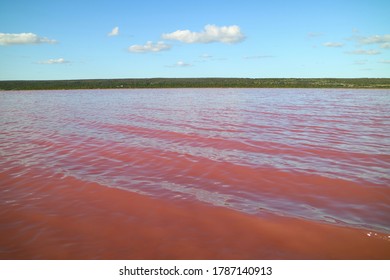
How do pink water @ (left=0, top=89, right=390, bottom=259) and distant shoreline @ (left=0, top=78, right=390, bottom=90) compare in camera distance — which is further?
distant shoreline @ (left=0, top=78, right=390, bottom=90)

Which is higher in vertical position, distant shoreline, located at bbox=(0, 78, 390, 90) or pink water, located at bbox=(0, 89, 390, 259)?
distant shoreline, located at bbox=(0, 78, 390, 90)

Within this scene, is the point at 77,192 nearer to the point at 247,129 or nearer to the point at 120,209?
the point at 120,209

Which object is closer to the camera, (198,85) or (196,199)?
(196,199)

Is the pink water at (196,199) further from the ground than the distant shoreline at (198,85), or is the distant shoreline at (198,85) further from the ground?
the distant shoreline at (198,85)

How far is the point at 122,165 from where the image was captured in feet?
20.9

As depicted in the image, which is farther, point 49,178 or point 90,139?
point 90,139

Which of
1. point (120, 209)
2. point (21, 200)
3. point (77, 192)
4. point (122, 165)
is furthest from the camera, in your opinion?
point (122, 165)

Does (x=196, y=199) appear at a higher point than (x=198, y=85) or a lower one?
lower

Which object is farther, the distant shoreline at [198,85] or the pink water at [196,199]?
the distant shoreline at [198,85]
